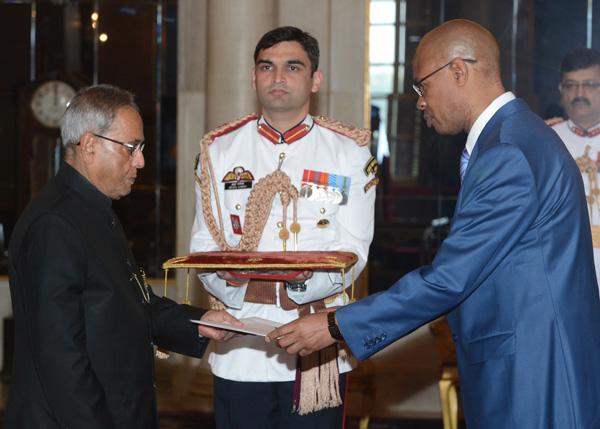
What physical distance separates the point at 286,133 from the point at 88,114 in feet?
3.26

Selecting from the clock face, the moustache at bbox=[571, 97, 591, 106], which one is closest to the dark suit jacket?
the moustache at bbox=[571, 97, 591, 106]

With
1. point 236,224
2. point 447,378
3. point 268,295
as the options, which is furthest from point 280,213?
point 447,378

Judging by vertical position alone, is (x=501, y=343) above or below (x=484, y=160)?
below

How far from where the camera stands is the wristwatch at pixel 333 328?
2.39 metres

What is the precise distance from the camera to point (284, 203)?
114 inches

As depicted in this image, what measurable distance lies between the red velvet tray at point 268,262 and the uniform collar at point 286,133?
0.56 metres

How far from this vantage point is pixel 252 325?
2486 mm

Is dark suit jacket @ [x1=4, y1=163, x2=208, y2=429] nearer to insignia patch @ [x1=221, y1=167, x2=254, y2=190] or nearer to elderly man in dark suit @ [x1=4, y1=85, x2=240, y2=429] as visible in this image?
elderly man in dark suit @ [x1=4, y1=85, x2=240, y2=429]

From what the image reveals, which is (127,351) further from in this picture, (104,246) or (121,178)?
(121,178)

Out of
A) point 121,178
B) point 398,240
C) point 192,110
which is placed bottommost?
point 398,240

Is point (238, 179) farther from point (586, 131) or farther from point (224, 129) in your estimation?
point (586, 131)

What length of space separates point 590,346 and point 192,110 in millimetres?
4290

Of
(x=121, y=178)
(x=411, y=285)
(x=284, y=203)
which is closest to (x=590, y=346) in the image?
(x=411, y=285)

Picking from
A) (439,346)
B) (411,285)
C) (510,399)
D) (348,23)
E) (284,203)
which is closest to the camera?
(510,399)
